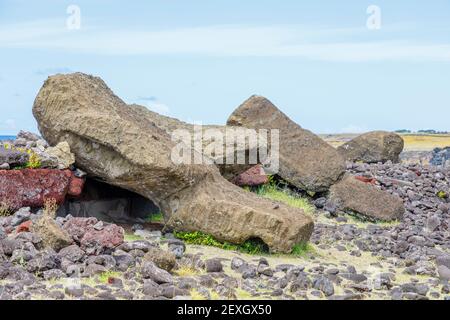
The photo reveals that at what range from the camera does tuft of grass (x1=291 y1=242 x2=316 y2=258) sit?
12.5 m

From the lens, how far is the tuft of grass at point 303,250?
1250 centimetres

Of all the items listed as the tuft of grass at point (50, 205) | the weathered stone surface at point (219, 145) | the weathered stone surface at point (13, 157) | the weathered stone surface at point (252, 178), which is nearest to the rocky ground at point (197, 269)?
the tuft of grass at point (50, 205)

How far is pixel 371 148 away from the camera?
26094 mm

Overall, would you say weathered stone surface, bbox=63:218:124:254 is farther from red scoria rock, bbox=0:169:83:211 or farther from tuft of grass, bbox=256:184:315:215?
tuft of grass, bbox=256:184:315:215

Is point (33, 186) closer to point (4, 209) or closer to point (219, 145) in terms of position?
point (4, 209)

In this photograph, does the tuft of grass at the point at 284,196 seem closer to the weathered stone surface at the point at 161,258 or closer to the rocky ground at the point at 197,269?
the rocky ground at the point at 197,269

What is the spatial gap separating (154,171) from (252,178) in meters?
6.15

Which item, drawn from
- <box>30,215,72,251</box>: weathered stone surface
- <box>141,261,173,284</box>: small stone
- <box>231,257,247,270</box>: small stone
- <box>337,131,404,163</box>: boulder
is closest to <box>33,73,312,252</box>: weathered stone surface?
<box>231,257,247,270</box>: small stone

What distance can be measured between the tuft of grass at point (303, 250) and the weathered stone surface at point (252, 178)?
4.90 metres

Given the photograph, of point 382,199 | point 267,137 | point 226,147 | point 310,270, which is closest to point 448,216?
point 382,199

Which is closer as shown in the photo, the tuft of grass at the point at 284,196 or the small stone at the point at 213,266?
the small stone at the point at 213,266

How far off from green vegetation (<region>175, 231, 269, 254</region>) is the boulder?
1401cm

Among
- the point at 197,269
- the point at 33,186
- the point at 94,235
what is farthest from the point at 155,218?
the point at 197,269
